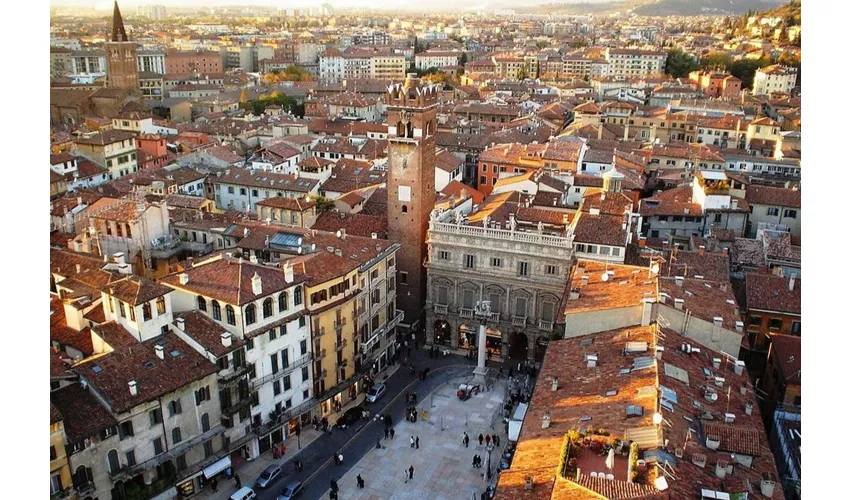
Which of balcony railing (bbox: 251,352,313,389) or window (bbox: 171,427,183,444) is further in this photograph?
balcony railing (bbox: 251,352,313,389)

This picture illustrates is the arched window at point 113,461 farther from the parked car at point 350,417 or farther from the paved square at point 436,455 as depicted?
the parked car at point 350,417

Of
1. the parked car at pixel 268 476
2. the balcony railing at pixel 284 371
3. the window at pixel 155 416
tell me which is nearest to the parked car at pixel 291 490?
the parked car at pixel 268 476

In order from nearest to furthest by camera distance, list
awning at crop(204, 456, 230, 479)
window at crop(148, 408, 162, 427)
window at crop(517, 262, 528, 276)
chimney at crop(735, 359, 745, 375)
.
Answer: window at crop(148, 408, 162, 427), chimney at crop(735, 359, 745, 375), awning at crop(204, 456, 230, 479), window at crop(517, 262, 528, 276)

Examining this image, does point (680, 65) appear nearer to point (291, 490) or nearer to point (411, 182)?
point (411, 182)

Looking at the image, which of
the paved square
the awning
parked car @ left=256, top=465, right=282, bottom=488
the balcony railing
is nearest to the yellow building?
the awning

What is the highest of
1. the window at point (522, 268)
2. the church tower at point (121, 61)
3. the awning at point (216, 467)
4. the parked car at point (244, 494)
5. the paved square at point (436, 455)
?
the church tower at point (121, 61)

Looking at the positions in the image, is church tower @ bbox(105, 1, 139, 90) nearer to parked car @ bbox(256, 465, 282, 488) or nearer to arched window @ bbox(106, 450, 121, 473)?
parked car @ bbox(256, 465, 282, 488)

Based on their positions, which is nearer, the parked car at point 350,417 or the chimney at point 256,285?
the chimney at point 256,285

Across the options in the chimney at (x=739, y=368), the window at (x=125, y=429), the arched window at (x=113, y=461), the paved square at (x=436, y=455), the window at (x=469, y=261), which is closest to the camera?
the arched window at (x=113, y=461)
